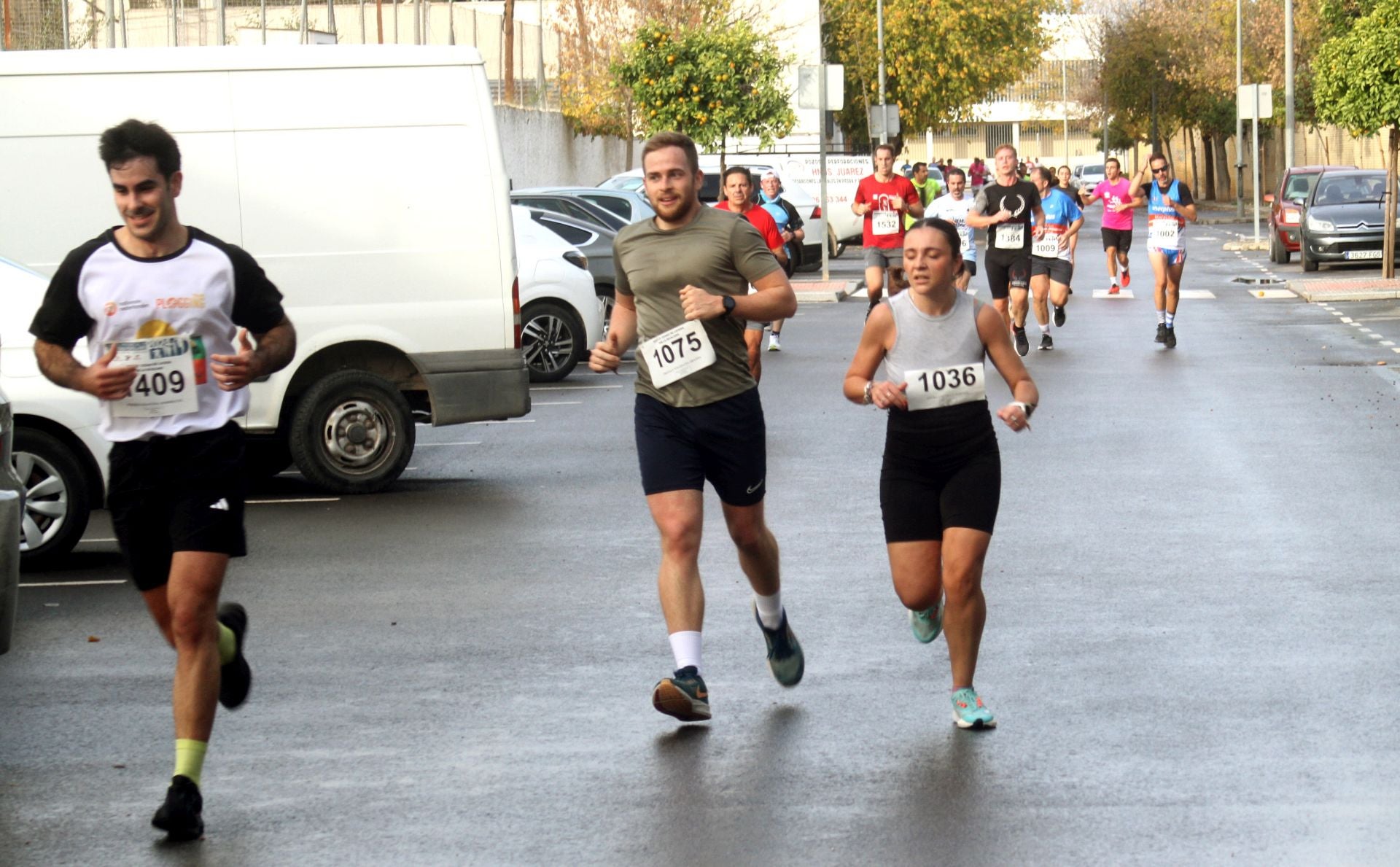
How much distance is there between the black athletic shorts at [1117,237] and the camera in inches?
1021

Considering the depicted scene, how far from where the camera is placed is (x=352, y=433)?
Result: 1212cm

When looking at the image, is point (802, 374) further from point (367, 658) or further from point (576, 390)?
point (367, 658)

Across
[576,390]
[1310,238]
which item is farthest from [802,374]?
[1310,238]

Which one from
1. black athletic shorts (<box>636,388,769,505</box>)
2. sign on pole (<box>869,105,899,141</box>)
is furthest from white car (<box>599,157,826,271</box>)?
black athletic shorts (<box>636,388,769,505</box>)

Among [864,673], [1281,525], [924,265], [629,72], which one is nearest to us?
[924,265]

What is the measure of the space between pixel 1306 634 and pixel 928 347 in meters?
2.10

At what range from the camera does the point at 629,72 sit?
3534 centimetres

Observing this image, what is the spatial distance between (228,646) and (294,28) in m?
30.9

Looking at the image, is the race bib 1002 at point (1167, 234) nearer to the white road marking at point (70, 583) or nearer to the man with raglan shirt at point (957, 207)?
the man with raglan shirt at point (957, 207)

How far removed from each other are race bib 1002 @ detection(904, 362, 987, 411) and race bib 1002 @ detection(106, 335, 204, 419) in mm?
2184

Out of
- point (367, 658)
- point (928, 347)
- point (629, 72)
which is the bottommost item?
point (367, 658)

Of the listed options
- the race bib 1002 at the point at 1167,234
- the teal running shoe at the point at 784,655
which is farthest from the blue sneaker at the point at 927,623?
the race bib 1002 at the point at 1167,234

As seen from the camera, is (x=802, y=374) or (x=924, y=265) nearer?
(x=924, y=265)

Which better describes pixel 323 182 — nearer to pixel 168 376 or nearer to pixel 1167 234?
pixel 168 376
